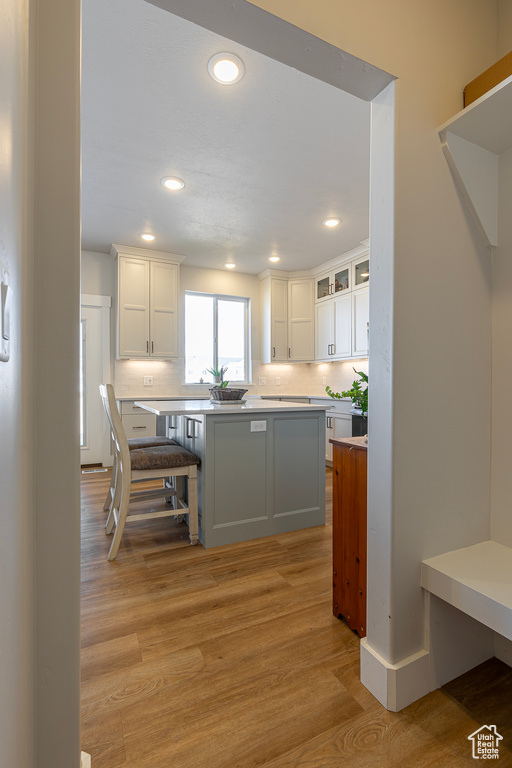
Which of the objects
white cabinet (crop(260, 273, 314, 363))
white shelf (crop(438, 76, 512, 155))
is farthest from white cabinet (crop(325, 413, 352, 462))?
white shelf (crop(438, 76, 512, 155))

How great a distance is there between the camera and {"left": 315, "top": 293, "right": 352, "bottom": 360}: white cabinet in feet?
15.5

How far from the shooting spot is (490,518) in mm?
1403

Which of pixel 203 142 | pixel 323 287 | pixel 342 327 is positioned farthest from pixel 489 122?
pixel 323 287

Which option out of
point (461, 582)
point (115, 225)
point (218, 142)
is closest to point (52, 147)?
point (461, 582)

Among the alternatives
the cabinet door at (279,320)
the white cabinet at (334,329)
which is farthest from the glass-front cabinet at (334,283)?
the cabinet door at (279,320)

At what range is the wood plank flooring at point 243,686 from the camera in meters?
1.06

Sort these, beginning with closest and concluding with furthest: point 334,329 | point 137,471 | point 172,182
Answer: point 137,471, point 172,182, point 334,329

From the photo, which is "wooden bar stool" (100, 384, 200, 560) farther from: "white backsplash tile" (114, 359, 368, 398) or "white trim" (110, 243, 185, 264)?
"white trim" (110, 243, 185, 264)

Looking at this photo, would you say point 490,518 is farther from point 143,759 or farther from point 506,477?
point 143,759

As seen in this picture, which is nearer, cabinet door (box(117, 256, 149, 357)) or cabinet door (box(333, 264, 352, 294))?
cabinet door (box(117, 256, 149, 357))

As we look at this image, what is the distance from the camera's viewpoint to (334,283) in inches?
197

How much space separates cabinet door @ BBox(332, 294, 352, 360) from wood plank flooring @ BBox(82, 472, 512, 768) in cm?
320

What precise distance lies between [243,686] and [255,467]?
4.37 feet

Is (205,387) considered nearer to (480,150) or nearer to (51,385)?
(480,150)
